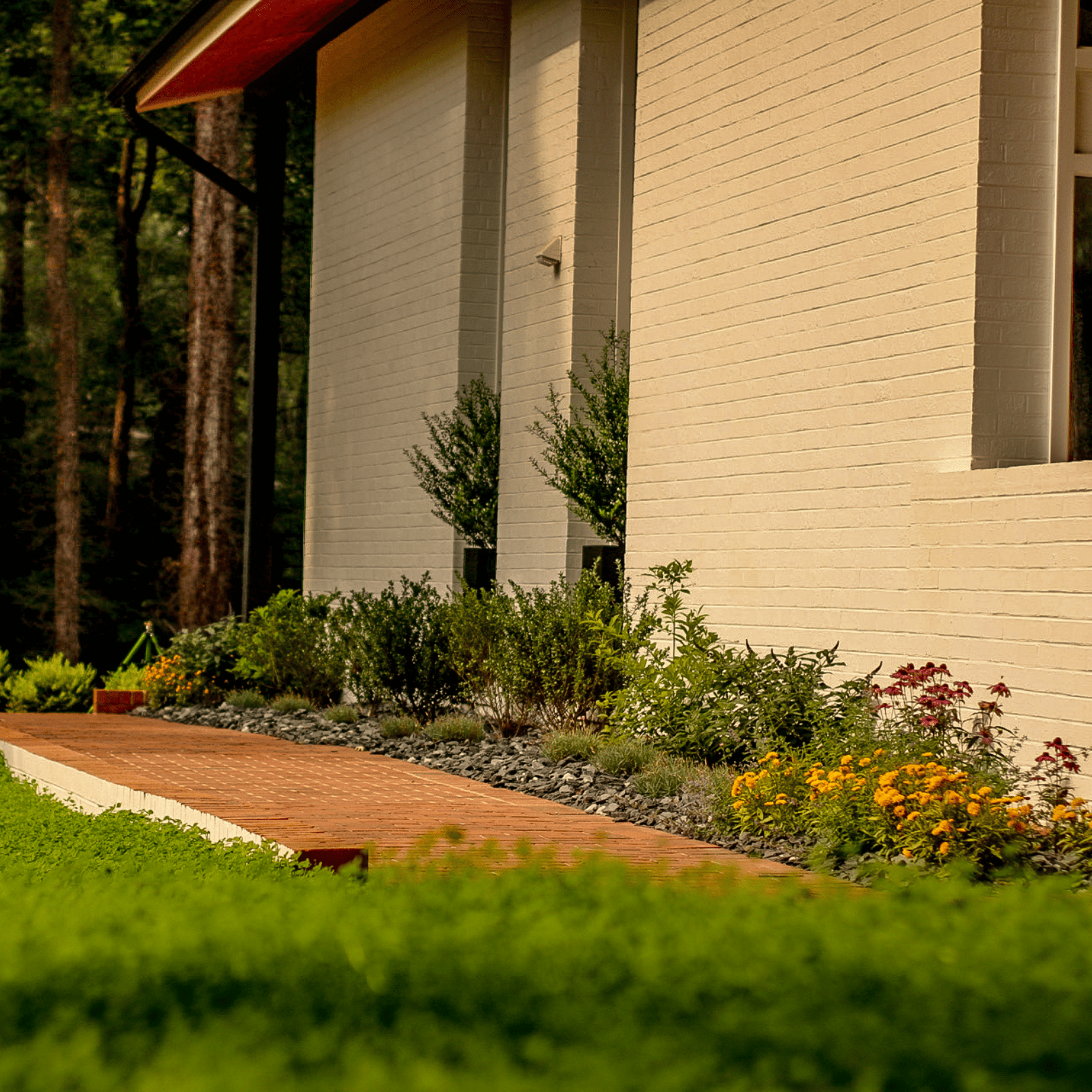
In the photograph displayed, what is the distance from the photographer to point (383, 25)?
1224 centimetres

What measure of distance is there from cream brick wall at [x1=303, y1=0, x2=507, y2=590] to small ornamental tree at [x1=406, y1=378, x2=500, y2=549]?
22cm

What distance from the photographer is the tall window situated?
611 cm

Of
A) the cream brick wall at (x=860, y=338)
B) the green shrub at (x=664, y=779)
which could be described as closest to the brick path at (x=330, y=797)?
the green shrub at (x=664, y=779)

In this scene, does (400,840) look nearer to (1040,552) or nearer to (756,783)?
(756,783)

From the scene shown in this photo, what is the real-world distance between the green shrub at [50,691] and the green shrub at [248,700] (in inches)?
68.7

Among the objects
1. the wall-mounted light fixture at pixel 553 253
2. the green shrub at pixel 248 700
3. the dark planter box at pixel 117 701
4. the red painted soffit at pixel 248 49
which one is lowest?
the dark planter box at pixel 117 701

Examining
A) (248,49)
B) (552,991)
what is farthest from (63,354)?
(552,991)

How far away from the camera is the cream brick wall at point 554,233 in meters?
9.44

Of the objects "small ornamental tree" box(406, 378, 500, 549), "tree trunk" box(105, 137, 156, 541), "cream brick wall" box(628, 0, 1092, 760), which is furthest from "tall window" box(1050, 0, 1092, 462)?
"tree trunk" box(105, 137, 156, 541)

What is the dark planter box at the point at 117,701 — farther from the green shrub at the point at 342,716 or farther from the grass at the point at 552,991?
the grass at the point at 552,991

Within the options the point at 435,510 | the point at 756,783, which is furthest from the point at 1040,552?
the point at 435,510

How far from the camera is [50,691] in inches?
476

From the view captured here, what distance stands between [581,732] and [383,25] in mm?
7285

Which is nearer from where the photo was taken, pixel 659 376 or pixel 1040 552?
pixel 1040 552
